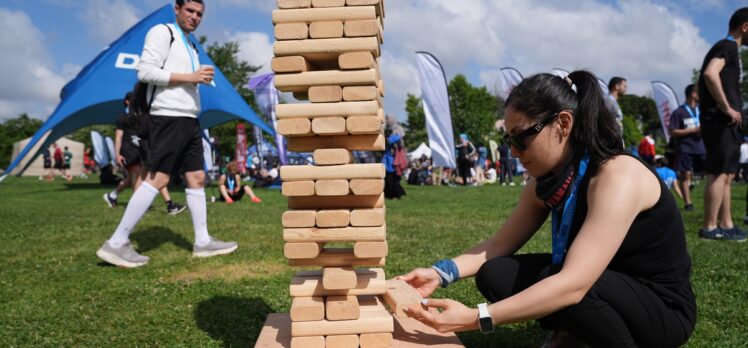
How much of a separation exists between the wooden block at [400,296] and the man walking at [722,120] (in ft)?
13.6

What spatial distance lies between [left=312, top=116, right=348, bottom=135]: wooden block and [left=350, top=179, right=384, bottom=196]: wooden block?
21 centimetres

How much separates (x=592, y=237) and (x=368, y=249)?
0.82m

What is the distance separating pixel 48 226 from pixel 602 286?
6990 mm

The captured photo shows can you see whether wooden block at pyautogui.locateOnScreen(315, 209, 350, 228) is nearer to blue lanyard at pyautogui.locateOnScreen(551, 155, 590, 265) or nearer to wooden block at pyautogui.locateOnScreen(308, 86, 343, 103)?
wooden block at pyautogui.locateOnScreen(308, 86, 343, 103)

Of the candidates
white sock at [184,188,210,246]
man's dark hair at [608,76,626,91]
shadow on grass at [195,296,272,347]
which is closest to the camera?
shadow on grass at [195,296,272,347]

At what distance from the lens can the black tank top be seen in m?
2.08

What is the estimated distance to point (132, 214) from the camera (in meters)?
4.44

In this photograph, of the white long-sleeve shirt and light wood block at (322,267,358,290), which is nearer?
light wood block at (322,267,358,290)

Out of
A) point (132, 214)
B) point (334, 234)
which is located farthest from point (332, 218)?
point (132, 214)

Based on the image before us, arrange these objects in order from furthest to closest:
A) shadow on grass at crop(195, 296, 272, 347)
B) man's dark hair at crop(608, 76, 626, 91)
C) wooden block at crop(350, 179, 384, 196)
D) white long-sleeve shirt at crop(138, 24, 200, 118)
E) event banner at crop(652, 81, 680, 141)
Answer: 1. event banner at crop(652, 81, 680, 141)
2. man's dark hair at crop(608, 76, 626, 91)
3. white long-sleeve shirt at crop(138, 24, 200, 118)
4. shadow on grass at crop(195, 296, 272, 347)
5. wooden block at crop(350, 179, 384, 196)

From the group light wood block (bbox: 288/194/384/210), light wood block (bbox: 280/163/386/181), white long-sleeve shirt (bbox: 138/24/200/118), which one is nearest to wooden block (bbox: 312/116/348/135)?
light wood block (bbox: 280/163/386/181)

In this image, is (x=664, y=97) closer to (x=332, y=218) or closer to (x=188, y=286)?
(x=188, y=286)

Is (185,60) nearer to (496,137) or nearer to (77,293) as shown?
(77,293)

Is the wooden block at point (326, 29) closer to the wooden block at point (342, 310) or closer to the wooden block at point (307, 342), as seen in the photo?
the wooden block at point (342, 310)
